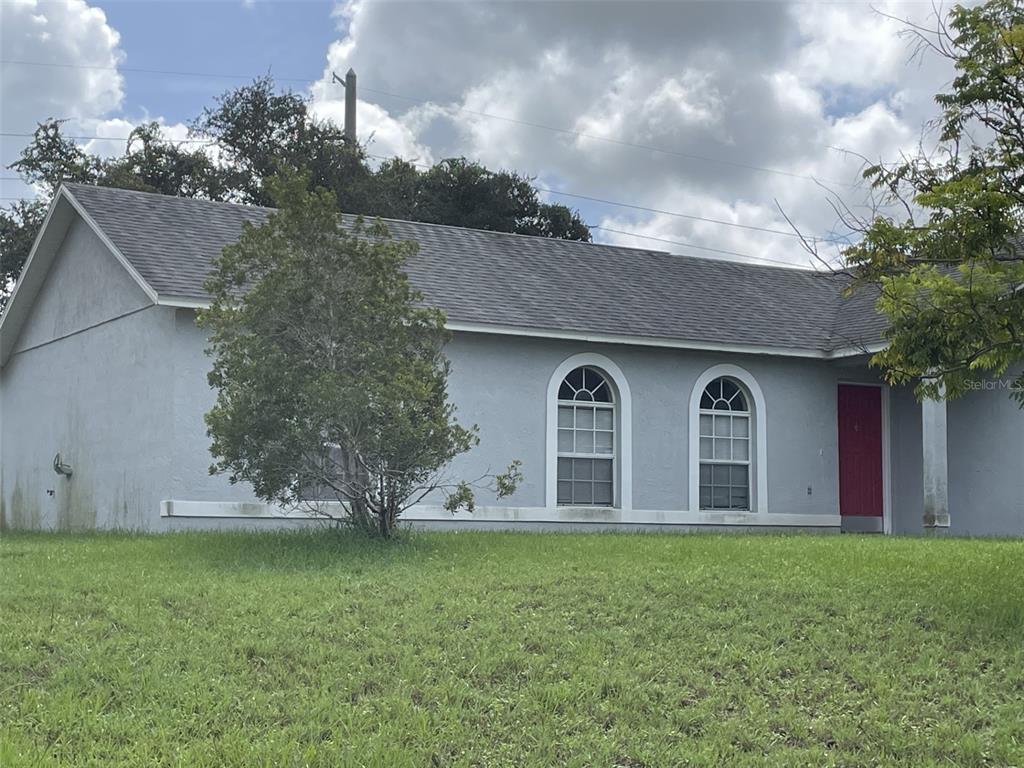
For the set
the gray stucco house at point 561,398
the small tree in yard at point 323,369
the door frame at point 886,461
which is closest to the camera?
the small tree in yard at point 323,369

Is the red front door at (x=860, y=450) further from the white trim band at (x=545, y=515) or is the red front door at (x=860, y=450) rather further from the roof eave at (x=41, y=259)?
the roof eave at (x=41, y=259)

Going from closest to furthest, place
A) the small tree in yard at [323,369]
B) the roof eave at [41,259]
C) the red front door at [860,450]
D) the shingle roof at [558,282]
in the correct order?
the small tree in yard at [323,369] → the shingle roof at [558,282] → the roof eave at [41,259] → the red front door at [860,450]

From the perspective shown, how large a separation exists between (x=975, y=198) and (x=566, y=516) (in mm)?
9464

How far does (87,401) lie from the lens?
18766 millimetres

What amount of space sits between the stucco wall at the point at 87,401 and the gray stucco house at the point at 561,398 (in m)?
0.05

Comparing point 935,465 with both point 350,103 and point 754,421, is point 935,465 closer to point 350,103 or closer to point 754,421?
point 754,421

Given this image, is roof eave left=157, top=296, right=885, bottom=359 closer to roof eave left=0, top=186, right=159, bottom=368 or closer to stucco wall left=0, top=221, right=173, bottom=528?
stucco wall left=0, top=221, right=173, bottom=528

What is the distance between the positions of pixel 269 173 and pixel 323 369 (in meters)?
23.4

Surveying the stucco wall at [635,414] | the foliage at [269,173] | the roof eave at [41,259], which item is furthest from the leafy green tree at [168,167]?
the stucco wall at [635,414]

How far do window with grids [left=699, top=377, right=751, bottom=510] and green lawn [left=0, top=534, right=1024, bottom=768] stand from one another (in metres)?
7.44

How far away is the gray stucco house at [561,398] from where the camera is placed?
655 inches

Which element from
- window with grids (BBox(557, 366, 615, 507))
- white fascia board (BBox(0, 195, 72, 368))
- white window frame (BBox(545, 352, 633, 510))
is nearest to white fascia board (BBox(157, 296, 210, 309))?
white fascia board (BBox(0, 195, 72, 368))

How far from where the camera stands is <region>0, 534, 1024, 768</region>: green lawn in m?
7.28

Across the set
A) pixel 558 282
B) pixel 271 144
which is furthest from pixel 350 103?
pixel 558 282
